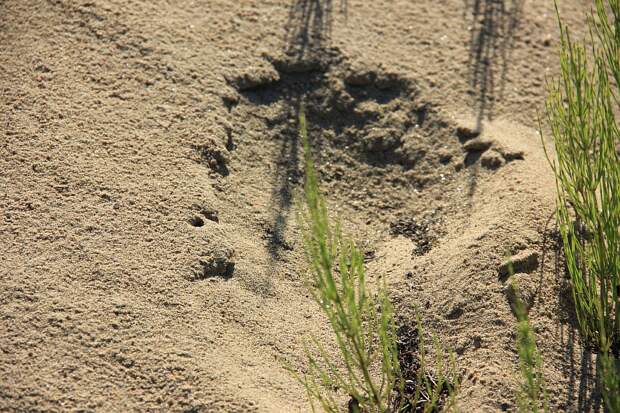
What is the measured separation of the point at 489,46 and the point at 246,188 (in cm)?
127

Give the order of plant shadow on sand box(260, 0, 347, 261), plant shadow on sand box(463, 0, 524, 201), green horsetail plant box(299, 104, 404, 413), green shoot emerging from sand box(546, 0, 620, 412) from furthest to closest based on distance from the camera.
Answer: plant shadow on sand box(463, 0, 524, 201)
plant shadow on sand box(260, 0, 347, 261)
green shoot emerging from sand box(546, 0, 620, 412)
green horsetail plant box(299, 104, 404, 413)

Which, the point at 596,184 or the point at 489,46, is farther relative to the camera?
the point at 489,46

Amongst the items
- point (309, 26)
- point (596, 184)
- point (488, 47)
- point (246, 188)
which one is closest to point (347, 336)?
point (596, 184)

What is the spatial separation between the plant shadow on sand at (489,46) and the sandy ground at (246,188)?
1 cm

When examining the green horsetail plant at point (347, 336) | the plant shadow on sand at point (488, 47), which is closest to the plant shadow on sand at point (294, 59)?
the green horsetail plant at point (347, 336)

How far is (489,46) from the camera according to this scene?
346 centimetres

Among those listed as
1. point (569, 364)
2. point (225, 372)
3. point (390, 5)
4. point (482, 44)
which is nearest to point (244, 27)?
point (390, 5)

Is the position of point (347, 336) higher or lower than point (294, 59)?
lower

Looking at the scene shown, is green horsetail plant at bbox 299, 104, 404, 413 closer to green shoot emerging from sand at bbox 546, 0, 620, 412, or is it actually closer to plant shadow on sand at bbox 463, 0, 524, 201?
green shoot emerging from sand at bbox 546, 0, 620, 412

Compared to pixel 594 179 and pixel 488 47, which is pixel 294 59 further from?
pixel 594 179

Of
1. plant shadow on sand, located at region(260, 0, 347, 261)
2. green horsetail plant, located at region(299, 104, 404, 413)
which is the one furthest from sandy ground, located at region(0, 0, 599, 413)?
green horsetail plant, located at region(299, 104, 404, 413)

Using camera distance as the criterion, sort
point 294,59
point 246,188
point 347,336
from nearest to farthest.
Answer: point 347,336 < point 246,188 < point 294,59

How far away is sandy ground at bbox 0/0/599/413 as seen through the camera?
2.30m

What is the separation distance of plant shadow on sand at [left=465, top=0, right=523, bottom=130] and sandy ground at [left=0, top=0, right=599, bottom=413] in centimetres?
1
